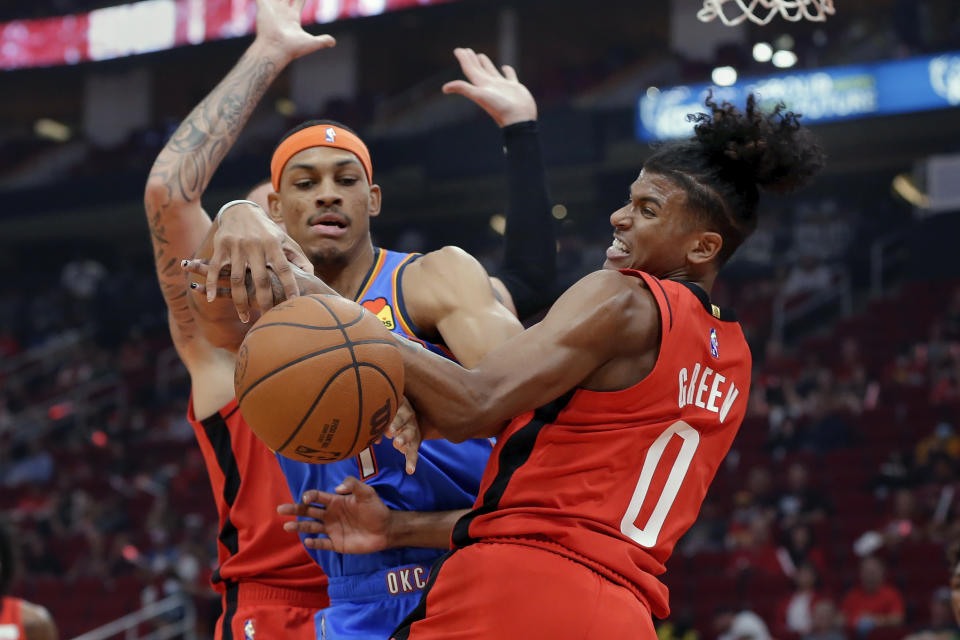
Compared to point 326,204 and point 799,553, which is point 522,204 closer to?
point 326,204

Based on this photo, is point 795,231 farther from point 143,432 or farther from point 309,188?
point 309,188

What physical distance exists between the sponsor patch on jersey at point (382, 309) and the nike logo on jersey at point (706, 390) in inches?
39.2

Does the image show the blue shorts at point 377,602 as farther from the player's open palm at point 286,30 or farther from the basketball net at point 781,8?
the basketball net at point 781,8

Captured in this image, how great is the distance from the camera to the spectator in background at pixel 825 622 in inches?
328

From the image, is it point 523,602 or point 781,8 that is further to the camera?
point 781,8

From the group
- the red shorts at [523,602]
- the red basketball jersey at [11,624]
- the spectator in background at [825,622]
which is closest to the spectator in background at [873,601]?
the spectator in background at [825,622]

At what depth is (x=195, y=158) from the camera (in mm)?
3572

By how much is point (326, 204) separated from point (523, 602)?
4.89 ft

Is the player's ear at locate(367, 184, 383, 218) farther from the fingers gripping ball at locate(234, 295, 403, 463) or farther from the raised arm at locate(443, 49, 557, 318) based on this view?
the fingers gripping ball at locate(234, 295, 403, 463)

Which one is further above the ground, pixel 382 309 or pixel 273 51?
pixel 273 51

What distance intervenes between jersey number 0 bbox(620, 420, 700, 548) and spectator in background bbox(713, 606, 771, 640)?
6.35 metres

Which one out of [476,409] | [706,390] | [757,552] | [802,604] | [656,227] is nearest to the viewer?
[476,409]

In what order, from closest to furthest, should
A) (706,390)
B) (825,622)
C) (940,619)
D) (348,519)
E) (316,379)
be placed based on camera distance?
(316,379)
(706,390)
(348,519)
(940,619)
(825,622)

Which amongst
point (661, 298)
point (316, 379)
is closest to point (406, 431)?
point (316, 379)
